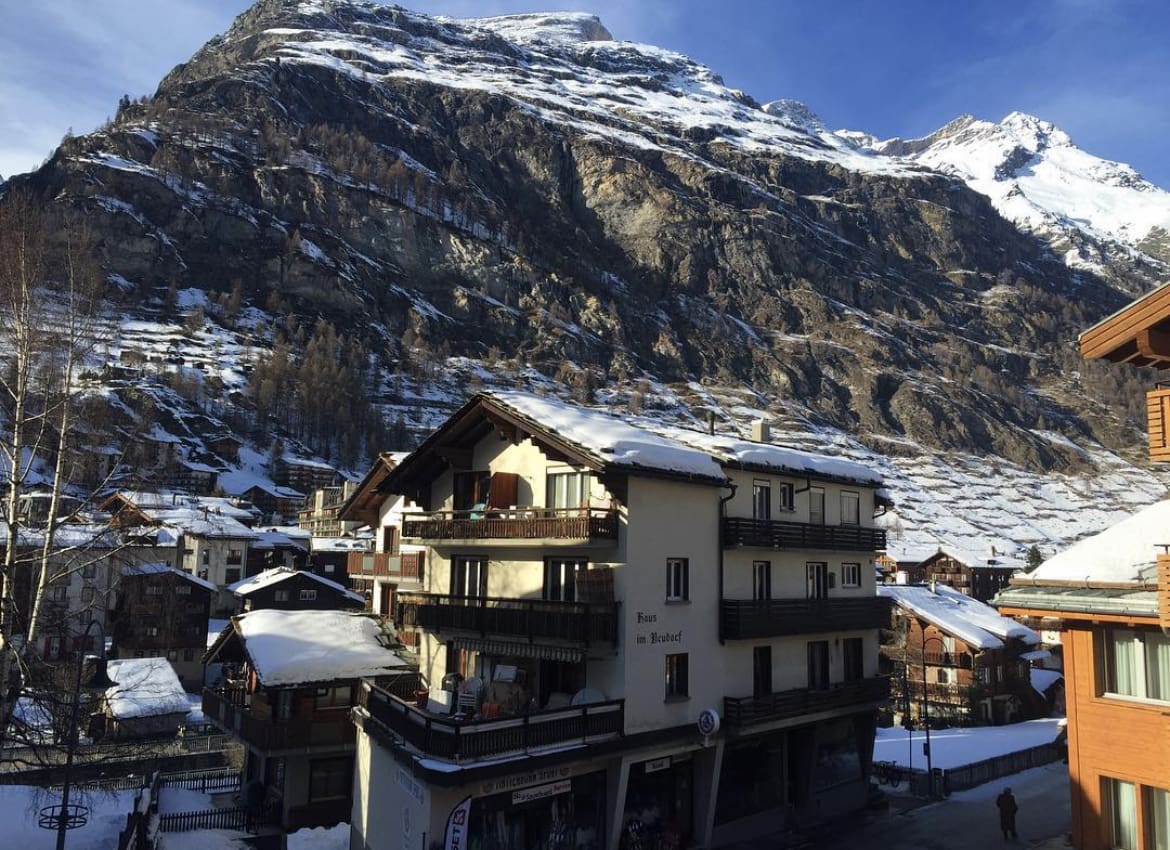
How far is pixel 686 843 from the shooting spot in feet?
87.5

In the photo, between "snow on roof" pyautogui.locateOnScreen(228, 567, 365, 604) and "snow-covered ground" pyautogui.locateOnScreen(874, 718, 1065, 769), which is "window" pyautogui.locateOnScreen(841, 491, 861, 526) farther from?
"snow on roof" pyautogui.locateOnScreen(228, 567, 365, 604)

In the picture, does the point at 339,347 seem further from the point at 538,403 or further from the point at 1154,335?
the point at 1154,335

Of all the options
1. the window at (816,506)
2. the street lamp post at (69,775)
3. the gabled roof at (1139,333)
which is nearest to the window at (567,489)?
the window at (816,506)

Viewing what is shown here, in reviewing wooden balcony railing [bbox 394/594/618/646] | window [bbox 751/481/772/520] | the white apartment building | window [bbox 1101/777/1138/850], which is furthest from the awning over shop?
window [bbox 1101/777/1138/850]

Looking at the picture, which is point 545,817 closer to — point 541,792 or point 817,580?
point 541,792

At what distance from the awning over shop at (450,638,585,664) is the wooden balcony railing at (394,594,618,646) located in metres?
0.34

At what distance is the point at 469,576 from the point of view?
1174 inches

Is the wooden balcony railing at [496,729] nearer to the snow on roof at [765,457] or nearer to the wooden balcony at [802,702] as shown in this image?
the wooden balcony at [802,702]

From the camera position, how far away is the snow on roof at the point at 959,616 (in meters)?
53.7

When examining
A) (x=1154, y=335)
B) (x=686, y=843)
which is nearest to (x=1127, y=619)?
(x=1154, y=335)

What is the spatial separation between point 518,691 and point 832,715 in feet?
42.5

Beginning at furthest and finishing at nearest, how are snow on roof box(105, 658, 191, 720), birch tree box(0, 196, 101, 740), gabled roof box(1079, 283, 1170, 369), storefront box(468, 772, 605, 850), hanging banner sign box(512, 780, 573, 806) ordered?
snow on roof box(105, 658, 191, 720) → hanging banner sign box(512, 780, 573, 806) → storefront box(468, 772, 605, 850) → birch tree box(0, 196, 101, 740) → gabled roof box(1079, 283, 1170, 369)

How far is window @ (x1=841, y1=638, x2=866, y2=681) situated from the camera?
33.8m

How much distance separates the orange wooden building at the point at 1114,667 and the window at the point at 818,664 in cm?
1428
